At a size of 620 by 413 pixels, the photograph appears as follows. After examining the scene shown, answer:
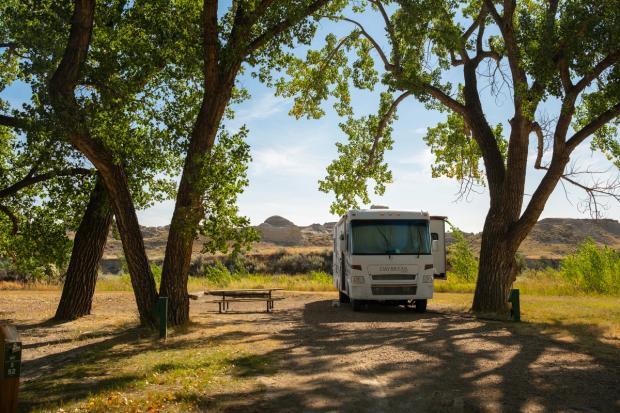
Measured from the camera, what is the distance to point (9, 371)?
5609mm

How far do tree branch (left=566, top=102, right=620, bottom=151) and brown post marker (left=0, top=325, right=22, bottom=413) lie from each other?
15.1 meters

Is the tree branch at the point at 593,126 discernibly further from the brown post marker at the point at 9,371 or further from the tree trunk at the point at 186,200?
the brown post marker at the point at 9,371

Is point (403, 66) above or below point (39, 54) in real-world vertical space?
above

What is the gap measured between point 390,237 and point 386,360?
8836mm

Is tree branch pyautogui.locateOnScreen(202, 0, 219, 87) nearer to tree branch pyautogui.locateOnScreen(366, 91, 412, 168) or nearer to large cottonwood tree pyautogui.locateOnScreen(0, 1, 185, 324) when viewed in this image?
large cottonwood tree pyautogui.locateOnScreen(0, 1, 185, 324)

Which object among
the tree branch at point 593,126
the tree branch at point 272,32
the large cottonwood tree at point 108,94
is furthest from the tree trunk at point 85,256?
the tree branch at point 593,126

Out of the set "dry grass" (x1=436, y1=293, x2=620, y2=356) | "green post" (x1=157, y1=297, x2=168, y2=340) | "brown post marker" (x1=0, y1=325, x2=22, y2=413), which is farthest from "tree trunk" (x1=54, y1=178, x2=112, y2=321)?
"brown post marker" (x1=0, y1=325, x2=22, y2=413)

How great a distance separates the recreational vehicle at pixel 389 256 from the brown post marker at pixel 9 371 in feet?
42.0

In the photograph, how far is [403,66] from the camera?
19062 millimetres

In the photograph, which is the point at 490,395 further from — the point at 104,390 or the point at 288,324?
the point at 288,324

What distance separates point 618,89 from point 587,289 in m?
13.4

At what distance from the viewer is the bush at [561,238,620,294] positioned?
25.1 meters

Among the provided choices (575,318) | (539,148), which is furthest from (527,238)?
(575,318)

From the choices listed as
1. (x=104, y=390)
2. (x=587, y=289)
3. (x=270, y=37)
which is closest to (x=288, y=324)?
(x=270, y=37)
